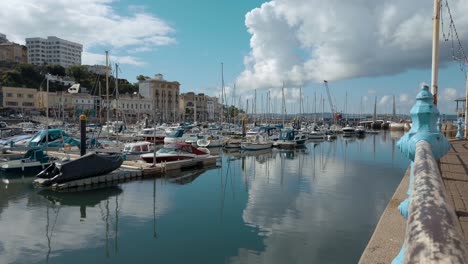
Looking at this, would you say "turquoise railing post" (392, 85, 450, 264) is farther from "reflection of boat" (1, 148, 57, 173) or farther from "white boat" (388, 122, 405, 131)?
"white boat" (388, 122, 405, 131)

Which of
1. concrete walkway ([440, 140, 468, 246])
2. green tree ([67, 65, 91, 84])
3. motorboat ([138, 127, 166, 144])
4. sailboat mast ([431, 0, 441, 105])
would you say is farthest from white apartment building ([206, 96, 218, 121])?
sailboat mast ([431, 0, 441, 105])

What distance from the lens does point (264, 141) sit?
5628cm

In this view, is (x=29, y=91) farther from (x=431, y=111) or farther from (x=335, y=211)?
(x=431, y=111)

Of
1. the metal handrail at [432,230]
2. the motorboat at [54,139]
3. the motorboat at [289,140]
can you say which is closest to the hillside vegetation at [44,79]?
the motorboat at [289,140]

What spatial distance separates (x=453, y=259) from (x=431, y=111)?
3577 mm

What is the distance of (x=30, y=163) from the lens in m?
30.0

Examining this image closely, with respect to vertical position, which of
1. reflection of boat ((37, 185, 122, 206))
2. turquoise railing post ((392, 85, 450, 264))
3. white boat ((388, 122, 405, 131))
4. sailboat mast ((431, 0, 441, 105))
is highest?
sailboat mast ((431, 0, 441, 105))

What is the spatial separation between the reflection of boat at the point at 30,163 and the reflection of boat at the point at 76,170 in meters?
5.57

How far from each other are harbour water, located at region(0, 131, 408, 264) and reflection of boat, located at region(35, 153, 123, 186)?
1114mm

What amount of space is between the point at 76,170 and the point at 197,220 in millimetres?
10930

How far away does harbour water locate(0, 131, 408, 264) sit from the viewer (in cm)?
1354

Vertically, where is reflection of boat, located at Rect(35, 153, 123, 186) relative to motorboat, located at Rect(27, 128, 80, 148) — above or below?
below

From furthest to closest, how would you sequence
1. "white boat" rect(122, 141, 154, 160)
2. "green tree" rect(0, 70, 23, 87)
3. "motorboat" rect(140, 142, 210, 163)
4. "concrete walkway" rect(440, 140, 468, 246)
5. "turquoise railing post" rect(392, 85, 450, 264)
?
"green tree" rect(0, 70, 23, 87) → "white boat" rect(122, 141, 154, 160) → "motorboat" rect(140, 142, 210, 163) → "concrete walkway" rect(440, 140, 468, 246) → "turquoise railing post" rect(392, 85, 450, 264)

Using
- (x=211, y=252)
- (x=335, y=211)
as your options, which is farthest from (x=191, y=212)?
(x=335, y=211)
